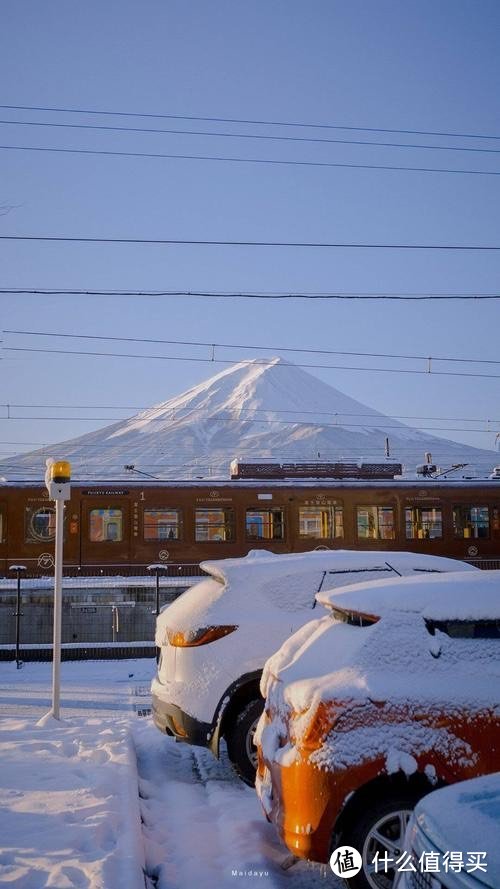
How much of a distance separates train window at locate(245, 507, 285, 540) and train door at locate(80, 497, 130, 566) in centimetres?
327

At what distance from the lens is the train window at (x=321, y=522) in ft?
74.3

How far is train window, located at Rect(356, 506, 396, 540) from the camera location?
22844mm

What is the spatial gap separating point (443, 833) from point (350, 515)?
20100 millimetres

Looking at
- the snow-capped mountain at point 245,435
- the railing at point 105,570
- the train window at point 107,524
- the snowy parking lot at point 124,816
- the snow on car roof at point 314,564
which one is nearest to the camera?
the snowy parking lot at point 124,816

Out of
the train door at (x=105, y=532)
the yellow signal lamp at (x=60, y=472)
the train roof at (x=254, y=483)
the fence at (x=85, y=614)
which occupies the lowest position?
the fence at (x=85, y=614)

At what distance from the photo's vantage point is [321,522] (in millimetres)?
22750

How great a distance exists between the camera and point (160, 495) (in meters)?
22.4

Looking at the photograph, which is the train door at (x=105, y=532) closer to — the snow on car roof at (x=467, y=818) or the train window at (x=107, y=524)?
the train window at (x=107, y=524)

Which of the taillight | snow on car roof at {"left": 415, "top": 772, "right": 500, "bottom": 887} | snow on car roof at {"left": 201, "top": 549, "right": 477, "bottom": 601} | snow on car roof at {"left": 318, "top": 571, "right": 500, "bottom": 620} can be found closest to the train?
snow on car roof at {"left": 201, "top": 549, "right": 477, "bottom": 601}

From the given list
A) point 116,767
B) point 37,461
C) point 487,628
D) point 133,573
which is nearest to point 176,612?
point 116,767

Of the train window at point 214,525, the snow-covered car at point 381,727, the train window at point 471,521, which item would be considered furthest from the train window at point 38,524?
the snow-covered car at point 381,727

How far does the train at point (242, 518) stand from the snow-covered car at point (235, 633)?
14.8 meters

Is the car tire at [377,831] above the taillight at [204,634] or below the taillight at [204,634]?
below

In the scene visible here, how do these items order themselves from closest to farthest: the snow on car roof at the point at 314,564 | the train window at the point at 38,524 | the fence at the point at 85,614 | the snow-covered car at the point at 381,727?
the snow-covered car at the point at 381,727 < the snow on car roof at the point at 314,564 < the fence at the point at 85,614 < the train window at the point at 38,524
